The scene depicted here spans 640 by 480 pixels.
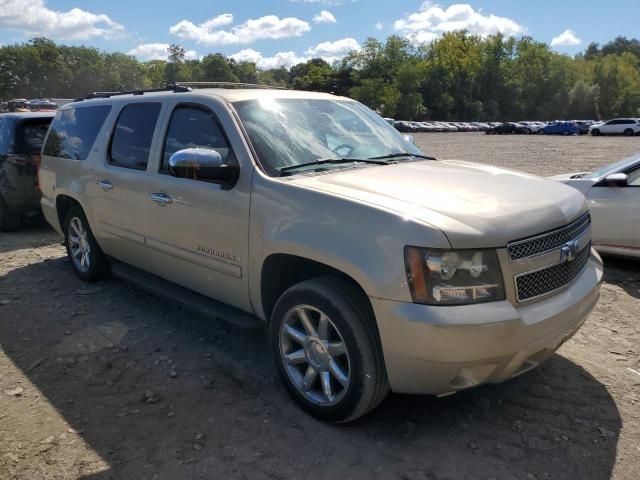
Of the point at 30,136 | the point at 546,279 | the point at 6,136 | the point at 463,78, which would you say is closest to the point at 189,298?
the point at 546,279

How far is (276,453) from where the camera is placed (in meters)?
2.95

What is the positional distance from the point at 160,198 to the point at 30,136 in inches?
210

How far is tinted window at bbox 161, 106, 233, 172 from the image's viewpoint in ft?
12.5

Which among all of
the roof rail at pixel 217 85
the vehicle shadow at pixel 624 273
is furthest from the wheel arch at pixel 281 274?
the vehicle shadow at pixel 624 273

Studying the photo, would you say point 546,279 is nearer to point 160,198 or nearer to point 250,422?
point 250,422

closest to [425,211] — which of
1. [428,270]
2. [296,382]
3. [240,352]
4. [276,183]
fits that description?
[428,270]

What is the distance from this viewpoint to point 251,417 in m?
3.30

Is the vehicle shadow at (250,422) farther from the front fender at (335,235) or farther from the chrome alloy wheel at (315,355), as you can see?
the front fender at (335,235)

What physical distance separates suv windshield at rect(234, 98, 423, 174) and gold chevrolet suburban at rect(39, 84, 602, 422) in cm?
1

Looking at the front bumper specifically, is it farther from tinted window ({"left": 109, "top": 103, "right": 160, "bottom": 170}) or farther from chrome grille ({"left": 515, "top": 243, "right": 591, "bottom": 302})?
tinted window ({"left": 109, "top": 103, "right": 160, "bottom": 170})

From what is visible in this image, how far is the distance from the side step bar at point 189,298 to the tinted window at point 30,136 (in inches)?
164

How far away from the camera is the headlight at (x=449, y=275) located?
263 cm

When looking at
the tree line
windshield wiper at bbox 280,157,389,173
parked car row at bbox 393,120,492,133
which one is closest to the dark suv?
windshield wiper at bbox 280,157,389,173

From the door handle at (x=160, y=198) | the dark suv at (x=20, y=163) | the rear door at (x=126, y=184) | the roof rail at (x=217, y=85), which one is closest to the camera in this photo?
the door handle at (x=160, y=198)
